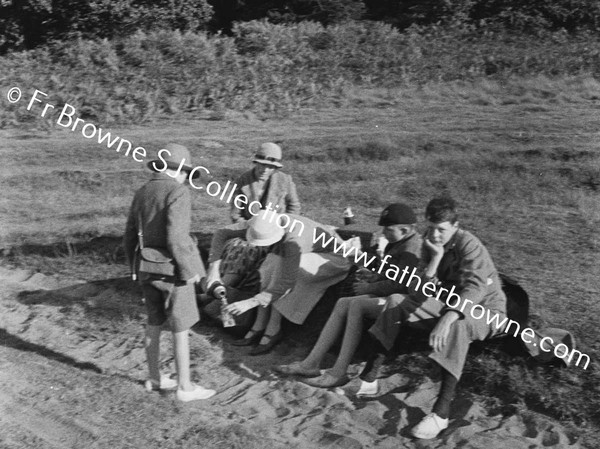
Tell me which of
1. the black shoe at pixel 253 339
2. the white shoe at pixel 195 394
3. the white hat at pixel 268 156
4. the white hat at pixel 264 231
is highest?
the white hat at pixel 268 156

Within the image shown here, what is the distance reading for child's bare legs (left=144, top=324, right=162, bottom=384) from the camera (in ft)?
18.8

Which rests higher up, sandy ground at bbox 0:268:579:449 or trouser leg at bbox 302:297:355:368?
trouser leg at bbox 302:297:355:368

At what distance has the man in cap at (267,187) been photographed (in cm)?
724

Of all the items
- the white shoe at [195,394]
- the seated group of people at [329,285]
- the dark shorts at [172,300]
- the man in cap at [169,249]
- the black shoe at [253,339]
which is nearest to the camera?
Answer: the seated group of people at [329,285]

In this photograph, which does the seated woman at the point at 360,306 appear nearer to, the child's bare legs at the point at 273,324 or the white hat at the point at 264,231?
the child's bare legs at the point at 273,324

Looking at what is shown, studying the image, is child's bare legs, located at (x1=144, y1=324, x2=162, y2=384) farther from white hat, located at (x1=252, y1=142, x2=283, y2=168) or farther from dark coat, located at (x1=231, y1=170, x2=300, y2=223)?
white hat, located at (x1=252, y1=142, x2=283, y2=168)

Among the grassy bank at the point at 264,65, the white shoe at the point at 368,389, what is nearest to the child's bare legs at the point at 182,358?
the white shoe at the point at 368,389

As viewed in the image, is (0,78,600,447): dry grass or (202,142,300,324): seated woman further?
(0,78,600,447): dry grass

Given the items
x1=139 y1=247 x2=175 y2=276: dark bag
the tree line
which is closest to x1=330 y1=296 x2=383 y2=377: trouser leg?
x1=139 y1=247 x2=175 y2=276: dark bag

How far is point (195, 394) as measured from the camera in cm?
575

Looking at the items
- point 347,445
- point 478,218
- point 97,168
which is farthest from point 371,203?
point 347,445

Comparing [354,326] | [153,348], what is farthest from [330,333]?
[153,348]

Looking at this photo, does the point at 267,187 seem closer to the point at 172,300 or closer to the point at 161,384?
the point at 172,300

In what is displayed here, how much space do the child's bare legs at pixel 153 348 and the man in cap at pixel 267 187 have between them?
1.80 metres
